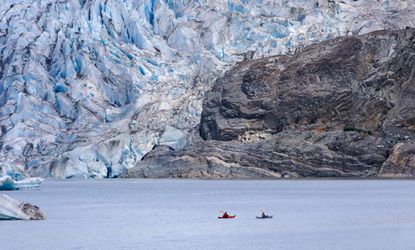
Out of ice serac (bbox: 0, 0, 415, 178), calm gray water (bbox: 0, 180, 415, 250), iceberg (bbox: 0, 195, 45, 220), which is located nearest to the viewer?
calm gray water (bbox: 0, 180, 415, 250)

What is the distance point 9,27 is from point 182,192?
4149cm

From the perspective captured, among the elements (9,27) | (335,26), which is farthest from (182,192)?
(9,27)

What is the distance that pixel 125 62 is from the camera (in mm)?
91500

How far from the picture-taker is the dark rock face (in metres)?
81.0

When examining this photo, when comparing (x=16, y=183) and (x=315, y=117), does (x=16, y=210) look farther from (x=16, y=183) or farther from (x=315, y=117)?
(x=315, y=117)

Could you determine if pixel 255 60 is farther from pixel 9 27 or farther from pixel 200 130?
pixel 9 27

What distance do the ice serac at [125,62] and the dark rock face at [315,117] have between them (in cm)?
369

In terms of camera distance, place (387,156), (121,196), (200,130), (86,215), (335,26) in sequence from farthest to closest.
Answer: (335,26), (200,130), (387,156), (121,196), (86,215)

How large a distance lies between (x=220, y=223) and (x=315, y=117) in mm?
48420

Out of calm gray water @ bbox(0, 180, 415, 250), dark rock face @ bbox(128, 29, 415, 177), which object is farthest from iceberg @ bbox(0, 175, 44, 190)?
dark rock face @ bbox(128, 29, 415, 177)

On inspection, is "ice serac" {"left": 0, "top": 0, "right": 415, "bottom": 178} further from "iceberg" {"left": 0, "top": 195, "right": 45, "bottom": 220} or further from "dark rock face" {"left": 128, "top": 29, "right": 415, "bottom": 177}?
"iceberg" {"left": 0, "top": 195, "right": 45, "bottom": 220}

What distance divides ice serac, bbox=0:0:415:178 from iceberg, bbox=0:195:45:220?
45795 millimetres

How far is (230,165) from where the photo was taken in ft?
272

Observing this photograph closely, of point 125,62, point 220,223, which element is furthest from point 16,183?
point 220,223
